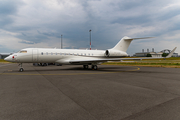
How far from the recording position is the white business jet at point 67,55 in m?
15.0

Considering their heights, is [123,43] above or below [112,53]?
above

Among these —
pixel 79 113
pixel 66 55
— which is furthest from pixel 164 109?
pixel 66 55

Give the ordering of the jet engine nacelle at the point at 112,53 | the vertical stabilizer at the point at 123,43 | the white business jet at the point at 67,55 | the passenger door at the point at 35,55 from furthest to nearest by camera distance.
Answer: the vertical stabilizer at the point at 123,43 < the jet engine nacelle at the point at 112,53 < the passenger door at the point at 35,55 < the white business jet at the point at 67,55

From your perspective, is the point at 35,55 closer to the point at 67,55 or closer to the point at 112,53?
the point at 67,55

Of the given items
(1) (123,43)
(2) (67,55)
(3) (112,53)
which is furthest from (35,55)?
(1) (123,43)

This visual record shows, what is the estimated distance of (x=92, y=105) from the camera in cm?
387

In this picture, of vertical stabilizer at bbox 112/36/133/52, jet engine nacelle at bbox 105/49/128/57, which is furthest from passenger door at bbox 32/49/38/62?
vertical stabilizer at bbox 112/36/133/52

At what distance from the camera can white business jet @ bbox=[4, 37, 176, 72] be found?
1502 centimetres

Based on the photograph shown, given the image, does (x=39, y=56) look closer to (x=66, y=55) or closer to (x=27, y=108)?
(x=66, y=55)

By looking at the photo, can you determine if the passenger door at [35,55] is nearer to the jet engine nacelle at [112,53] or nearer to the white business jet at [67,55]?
the white business jet at [67,55]

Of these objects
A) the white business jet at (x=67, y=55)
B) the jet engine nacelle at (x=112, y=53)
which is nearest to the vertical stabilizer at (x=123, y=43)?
the white business jet at (x=67, y=55)

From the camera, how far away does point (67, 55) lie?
17.2 meters

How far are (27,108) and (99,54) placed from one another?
674 inches

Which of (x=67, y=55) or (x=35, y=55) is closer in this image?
(x=35, y=55)
